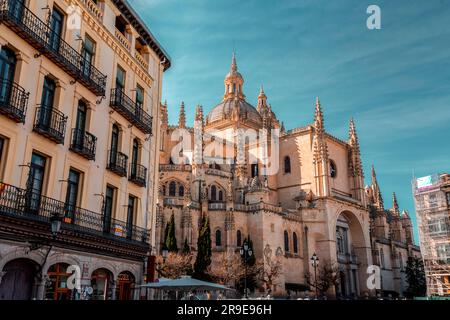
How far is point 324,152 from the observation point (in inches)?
2023

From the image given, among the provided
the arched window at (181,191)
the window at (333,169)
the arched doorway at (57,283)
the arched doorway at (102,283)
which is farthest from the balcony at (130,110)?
the window at (333,169)

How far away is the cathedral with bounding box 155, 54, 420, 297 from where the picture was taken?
42.2 metres

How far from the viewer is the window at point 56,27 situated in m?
12.4

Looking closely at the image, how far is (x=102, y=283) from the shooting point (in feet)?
45.9

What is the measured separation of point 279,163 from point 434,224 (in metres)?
20.0

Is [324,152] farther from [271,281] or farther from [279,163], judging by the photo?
[271,281]

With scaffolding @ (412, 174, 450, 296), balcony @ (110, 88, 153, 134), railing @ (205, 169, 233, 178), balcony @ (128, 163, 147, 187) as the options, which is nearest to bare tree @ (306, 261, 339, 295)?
scaffolding @ (412, 174, 450, 296)

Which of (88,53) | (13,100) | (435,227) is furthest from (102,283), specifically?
(435,227)

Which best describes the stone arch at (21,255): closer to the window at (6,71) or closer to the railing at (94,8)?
the window at (6,71)

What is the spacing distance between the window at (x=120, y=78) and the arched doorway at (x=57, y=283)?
7.32 meters

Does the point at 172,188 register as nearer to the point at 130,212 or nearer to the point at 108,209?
the point at 130,212

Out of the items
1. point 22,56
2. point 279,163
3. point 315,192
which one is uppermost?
point 279,163

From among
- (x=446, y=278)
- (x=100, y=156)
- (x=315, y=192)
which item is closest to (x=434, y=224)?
(x=446, y=278)
